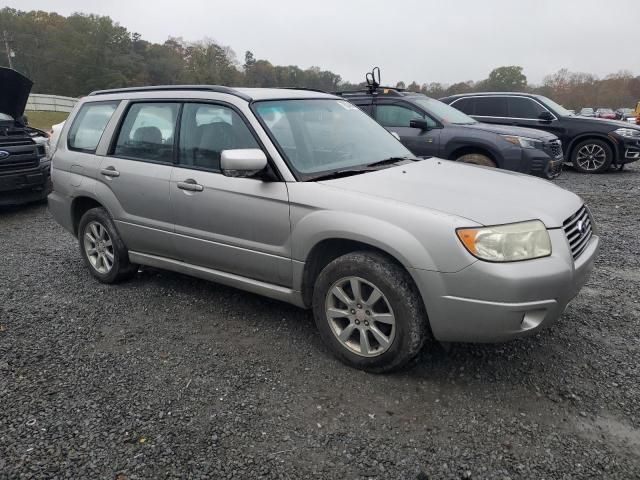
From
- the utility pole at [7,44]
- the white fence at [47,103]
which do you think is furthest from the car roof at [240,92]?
the utility pole at [7,44]

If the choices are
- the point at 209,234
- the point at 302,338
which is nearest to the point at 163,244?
the point at 209,234

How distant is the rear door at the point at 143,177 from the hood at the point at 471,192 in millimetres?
1481

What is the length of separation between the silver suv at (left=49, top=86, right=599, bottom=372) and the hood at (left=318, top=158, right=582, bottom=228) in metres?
0.01

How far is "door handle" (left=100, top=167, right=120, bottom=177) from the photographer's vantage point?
4191 millimetres

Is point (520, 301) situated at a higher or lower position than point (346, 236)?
lower

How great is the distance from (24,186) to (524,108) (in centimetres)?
964

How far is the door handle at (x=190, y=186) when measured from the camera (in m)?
3.59

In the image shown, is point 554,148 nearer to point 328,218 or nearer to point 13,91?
point 328,218

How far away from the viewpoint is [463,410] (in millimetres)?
2689

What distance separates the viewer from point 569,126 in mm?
10492

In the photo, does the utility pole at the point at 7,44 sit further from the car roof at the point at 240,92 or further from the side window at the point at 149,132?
the side window at the point at 149,132

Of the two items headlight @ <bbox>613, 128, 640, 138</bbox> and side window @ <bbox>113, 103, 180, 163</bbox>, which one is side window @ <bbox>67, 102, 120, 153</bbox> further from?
headlight @ <bbox>613, 128, 640, 138</bbox>

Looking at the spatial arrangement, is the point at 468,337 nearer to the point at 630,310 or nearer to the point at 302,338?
the point at 302,338

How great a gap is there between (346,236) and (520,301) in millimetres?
1014
